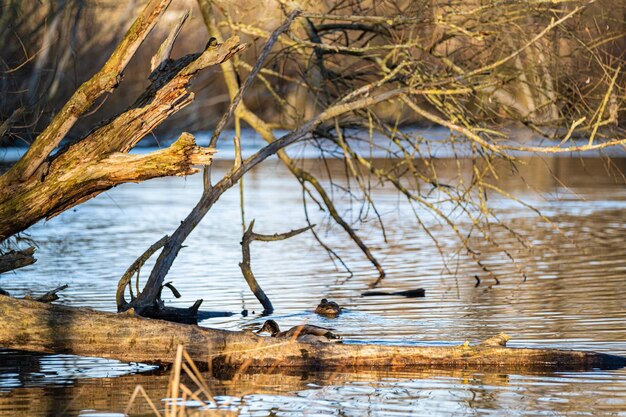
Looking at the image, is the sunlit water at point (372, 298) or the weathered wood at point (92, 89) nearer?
the sunlit water at point (372, 298)

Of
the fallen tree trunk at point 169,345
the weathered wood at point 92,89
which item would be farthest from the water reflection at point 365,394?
the weathered wood at point 92,89

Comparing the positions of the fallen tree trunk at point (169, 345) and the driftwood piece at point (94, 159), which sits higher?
the driftwood piece at point (94, 159)

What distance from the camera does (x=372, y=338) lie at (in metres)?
10.1

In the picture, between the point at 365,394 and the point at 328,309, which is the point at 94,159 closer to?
the point at 365,394

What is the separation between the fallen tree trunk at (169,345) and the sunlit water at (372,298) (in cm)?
15

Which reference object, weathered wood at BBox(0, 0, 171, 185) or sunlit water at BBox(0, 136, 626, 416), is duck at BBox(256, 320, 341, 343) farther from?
weathered wood at BBox(0, 0, 171, 185)

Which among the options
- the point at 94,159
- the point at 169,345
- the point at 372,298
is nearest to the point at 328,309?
the point at 372,298

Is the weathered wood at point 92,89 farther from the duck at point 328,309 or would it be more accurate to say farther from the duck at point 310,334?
the duck at point 328,309

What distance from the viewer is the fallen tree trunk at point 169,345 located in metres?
8.67

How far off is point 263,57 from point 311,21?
7.73ft

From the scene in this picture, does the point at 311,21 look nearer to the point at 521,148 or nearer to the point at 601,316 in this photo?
the point at 521,148

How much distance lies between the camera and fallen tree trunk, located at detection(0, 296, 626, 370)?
8.67m

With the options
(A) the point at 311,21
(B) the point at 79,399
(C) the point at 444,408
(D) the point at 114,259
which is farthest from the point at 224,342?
(D) the point at 114,259

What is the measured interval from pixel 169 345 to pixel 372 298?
4105mm
